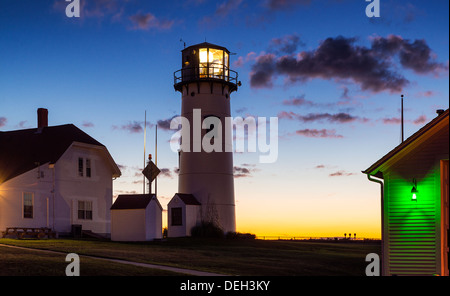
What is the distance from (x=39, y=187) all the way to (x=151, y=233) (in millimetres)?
7073

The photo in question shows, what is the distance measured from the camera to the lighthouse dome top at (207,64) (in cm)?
4550

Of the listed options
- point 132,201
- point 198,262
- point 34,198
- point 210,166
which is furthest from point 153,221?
point 198,262

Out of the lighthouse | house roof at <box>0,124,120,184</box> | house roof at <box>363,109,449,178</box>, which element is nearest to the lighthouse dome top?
the lighthouse

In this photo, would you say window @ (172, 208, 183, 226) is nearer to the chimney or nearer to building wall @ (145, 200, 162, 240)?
building wall @ (145, 200, 162, 240)

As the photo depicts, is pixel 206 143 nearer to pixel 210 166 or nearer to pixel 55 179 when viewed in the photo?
pixel 210 166

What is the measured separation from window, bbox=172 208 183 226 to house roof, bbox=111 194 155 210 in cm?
661

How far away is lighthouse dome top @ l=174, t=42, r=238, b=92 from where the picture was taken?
45500mm

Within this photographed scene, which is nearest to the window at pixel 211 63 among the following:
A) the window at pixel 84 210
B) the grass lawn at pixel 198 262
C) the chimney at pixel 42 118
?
the chimney at pixel 42 118

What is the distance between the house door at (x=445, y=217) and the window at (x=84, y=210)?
2497 cm

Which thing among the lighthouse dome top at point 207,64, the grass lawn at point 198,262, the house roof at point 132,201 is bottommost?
the grass lawn at point 198,262

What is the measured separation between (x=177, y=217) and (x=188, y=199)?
4.91 ft

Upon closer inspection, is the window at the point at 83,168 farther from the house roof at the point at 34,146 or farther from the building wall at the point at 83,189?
the house roof at the point at 34,146

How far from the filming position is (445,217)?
1933 centimetres
